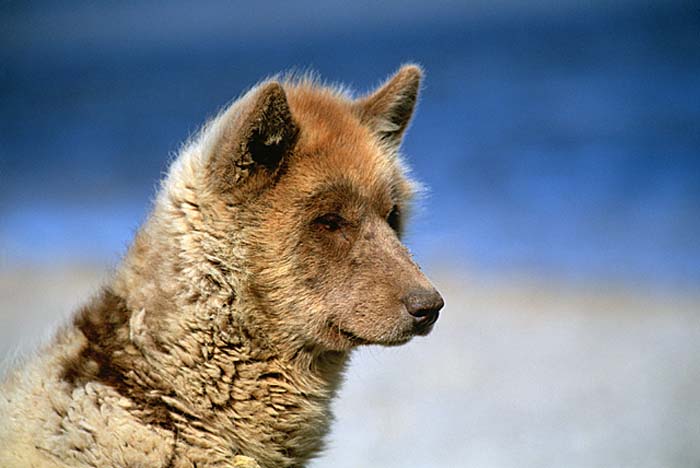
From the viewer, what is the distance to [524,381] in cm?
1209

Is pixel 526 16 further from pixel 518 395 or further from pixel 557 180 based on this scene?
pixel 518 395

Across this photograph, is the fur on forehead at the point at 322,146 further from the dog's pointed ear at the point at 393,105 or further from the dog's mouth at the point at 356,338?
the dog's mouth at the point at 356,338

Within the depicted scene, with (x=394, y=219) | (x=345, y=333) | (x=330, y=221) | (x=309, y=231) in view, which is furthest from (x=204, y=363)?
(x=394, y=219)

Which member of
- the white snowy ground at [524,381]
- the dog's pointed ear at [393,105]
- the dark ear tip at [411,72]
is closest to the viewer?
the dog's pointed ear at [393,105]

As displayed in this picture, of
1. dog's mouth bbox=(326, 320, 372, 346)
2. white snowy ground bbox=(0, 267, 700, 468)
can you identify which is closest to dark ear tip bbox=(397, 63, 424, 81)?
dog's mouth bbox=(326, 320, 372, 346)

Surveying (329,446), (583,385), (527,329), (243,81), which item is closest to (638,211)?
(527,329)

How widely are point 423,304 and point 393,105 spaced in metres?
1.50

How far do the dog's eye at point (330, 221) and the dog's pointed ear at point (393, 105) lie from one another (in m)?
0.83

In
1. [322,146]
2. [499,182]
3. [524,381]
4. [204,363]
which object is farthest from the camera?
[499,182]

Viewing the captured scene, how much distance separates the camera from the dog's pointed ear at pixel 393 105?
5340mm

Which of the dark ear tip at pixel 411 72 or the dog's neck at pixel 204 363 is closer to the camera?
the dog's neck at pixel 204 363

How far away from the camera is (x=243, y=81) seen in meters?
24.5

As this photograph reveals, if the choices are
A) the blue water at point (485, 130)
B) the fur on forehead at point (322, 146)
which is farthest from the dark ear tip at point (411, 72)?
the blue water at point (485, 130)

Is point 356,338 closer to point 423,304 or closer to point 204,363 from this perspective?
point 423,304
